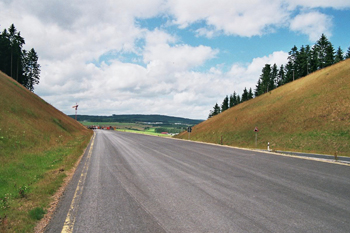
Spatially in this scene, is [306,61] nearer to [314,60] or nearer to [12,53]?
[314,60]

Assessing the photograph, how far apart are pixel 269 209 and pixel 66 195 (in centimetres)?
635

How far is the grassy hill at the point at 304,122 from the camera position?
91.5 feet

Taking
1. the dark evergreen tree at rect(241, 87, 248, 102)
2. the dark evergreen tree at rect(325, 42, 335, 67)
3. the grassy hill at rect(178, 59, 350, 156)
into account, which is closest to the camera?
the grassy hill at rect(178, 59, 350, 156)

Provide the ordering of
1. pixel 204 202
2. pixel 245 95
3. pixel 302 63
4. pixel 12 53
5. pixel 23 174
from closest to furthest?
pixel 204 202 < pixel 23 174 < pixel 12 53 < pixel 302 63 < pixel 245 95

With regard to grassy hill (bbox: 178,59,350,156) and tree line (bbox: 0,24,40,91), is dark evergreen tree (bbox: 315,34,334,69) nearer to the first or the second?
grassy hill (bbox: 178,59,350,156)

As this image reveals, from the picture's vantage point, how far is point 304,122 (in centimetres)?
3416

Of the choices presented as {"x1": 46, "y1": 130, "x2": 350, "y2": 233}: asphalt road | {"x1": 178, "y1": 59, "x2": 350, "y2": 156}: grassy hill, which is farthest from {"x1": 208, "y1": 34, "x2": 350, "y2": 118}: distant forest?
{"x1": 46, "y1": 130, "x2": 350, "y2": 233}: asphalt road

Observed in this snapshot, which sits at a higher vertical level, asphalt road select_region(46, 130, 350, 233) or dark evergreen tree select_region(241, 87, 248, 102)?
dark evergreen tree select_region(241, 87, 248, 102)

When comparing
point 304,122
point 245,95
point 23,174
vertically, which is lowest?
point 23,174

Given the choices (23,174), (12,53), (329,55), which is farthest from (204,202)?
(329,55)

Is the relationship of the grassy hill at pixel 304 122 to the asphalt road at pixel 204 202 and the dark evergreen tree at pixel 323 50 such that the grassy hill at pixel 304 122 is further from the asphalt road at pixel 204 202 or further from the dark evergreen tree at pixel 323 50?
the dark evergreen tree at pixel 323 50

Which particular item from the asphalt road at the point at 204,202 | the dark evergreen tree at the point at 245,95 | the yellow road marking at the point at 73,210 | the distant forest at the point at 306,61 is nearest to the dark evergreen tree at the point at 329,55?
the distant forest at the point at 306,61

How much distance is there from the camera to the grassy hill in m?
27.9

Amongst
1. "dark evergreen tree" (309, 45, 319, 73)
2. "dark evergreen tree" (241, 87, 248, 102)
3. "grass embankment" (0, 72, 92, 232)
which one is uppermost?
"dark evergreen tree" (309, 45, 319, 73)
